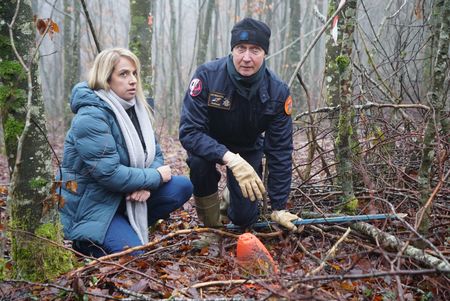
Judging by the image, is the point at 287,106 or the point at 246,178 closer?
the point at 246,178

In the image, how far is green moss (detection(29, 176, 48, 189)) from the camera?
2451 millimetres

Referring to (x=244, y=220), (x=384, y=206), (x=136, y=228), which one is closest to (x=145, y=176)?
(x=136, y=228)

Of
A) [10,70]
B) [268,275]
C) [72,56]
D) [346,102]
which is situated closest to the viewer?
[268,275]

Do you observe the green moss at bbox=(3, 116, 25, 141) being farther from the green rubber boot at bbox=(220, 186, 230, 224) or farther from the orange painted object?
the green rubber boot at bbox=(220, 186, 230, 224)

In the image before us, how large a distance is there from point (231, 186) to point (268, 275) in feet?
5.03

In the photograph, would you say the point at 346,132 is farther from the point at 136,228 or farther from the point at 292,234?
the point at 136,228

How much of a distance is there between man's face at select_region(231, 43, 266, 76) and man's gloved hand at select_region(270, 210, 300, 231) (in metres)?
1.07

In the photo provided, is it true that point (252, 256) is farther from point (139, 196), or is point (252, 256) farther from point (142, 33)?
point (142, 33)

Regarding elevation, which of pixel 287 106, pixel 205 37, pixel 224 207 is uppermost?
pixel 205 37

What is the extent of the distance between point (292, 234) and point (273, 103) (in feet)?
3.32

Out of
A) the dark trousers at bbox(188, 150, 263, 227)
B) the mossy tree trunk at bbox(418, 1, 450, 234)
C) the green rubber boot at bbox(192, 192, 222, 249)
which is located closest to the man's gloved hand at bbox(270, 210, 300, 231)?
the dark trousers at bbox(188, 150, 263, 227)

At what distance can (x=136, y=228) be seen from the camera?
317cm

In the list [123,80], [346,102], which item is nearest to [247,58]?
[346,102]

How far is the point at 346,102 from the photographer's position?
10.5ft
